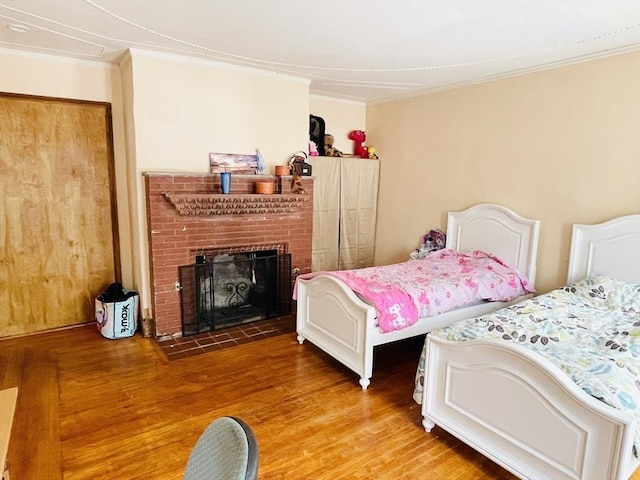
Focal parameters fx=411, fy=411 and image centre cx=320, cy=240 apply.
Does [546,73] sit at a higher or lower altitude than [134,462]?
higher

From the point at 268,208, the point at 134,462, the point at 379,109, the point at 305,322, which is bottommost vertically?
the point at 134,462

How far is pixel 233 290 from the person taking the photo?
164 inches

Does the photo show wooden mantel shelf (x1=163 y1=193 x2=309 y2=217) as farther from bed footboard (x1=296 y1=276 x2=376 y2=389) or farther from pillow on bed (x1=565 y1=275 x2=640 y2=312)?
pillow on bed (x1=565 y1=275 x2=640 y2=312)

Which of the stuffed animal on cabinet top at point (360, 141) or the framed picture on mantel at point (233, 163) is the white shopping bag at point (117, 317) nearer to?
the framed picture on mantel at point (233, 163)

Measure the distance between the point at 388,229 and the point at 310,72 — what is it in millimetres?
2191

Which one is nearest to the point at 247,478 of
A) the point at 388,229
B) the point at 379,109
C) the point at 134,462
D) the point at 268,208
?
the point at 134,462

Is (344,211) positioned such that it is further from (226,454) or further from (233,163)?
(226,454)

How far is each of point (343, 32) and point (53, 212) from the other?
2959 millimetres

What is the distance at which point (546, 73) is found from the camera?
3594mm

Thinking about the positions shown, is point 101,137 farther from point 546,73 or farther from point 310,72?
point 546,73

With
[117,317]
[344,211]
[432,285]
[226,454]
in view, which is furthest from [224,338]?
[226,454]

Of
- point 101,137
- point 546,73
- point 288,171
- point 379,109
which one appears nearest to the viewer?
point 546,73

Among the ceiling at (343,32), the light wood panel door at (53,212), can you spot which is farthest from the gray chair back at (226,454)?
the light wood panel door at (53,212)

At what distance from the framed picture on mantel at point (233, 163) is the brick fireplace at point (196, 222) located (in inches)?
4.6
